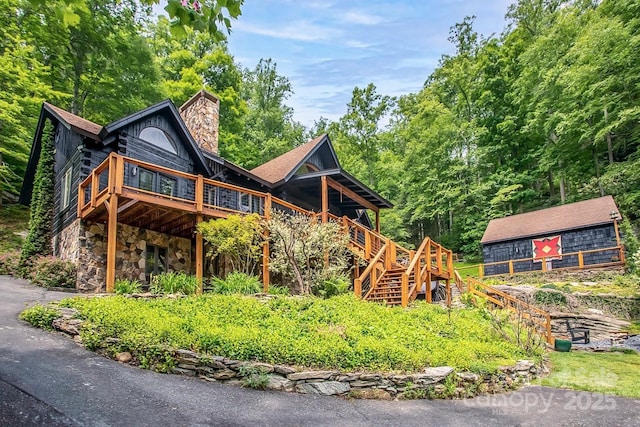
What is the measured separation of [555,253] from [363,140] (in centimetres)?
1823

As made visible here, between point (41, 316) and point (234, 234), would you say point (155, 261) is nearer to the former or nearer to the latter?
point (234, 234)

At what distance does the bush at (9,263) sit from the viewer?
44.1 ft

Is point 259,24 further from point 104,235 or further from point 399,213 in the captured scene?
point 399,213

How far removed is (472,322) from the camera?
32.3 ft

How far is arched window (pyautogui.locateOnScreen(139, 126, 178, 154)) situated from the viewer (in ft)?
43.6

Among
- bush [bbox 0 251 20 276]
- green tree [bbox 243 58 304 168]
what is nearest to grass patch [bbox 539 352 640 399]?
bush [bbox 0 251 20 276]

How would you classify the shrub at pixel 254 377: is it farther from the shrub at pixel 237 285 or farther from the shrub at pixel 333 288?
the shrub at pixel 333 288

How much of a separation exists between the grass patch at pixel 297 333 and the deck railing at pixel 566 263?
582 inches

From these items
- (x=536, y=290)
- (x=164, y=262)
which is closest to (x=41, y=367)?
(x=164, y=262)

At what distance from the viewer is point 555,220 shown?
23.2 meters

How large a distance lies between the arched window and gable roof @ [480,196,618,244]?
20.0m

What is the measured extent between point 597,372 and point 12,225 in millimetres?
22086

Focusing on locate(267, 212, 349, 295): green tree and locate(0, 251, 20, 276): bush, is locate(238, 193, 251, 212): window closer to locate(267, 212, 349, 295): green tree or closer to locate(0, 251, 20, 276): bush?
locate(267, 212, 349, 295): green tree

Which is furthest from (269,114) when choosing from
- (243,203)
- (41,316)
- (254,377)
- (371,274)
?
(254,377)
